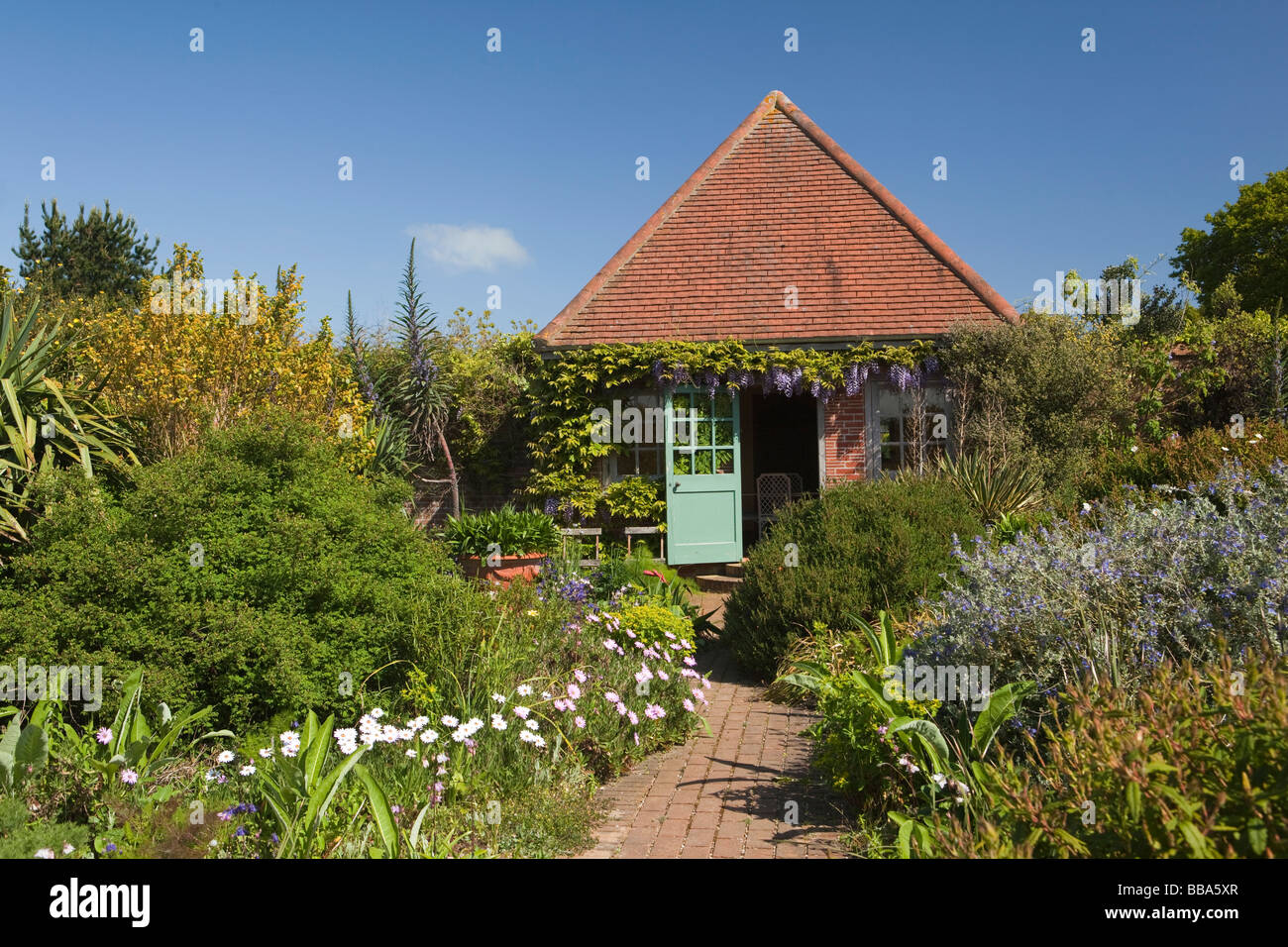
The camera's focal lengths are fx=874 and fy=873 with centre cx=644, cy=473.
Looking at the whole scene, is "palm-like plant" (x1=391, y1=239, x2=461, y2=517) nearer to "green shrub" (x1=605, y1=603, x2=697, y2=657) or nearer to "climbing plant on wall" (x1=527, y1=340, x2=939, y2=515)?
"climbing plant on wall" (x1=527, y1=340, x2=939, y2=515)

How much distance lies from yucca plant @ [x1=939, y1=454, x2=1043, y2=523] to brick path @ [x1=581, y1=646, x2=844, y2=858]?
3.90 metres

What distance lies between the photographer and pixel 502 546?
8586 millimetres

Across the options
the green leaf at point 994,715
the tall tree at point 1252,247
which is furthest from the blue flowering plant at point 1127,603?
the tall tree at point 1252,247

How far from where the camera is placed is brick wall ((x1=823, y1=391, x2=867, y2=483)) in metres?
11.6

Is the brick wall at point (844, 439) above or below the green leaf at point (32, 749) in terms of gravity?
above

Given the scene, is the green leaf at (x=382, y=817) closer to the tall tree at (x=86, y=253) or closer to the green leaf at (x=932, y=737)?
the green leaf at (x=932, y=737)

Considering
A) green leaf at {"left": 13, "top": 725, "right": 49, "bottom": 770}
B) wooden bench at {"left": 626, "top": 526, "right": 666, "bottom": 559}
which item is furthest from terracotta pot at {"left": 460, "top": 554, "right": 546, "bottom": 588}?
green leaf at {"left": 13, "top": 725, "right": 49, "bottom": 770}

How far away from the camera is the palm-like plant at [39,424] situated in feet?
19.4

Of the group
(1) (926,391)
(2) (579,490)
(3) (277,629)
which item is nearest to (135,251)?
(2) (579,490)

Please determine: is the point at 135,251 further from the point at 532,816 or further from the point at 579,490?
the point at 532,816

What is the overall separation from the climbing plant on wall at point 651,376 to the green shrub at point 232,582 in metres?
6.24

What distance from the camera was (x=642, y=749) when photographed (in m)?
5.19

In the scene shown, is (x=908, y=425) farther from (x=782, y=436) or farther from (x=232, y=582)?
(x=232, y=582)
